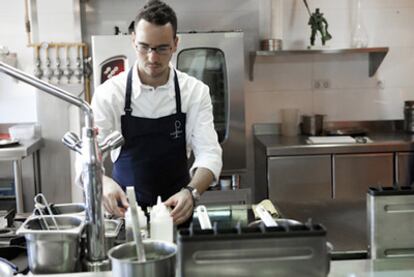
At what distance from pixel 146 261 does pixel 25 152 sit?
9.11 feet

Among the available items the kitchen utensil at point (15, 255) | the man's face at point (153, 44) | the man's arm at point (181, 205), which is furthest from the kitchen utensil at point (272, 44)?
the kitchen utensil at point (15, 255)

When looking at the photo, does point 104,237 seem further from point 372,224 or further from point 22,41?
point 22,41

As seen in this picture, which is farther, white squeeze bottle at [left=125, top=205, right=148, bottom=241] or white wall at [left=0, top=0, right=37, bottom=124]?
white wall at [left=0, top=0, right=37, bottom=124]

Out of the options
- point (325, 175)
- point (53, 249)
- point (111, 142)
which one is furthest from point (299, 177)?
point (53, 249)

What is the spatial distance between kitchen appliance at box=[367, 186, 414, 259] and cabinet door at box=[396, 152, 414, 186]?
8.54 feet

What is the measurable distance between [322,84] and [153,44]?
2.65 meters

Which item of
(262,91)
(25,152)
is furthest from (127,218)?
(262,91)

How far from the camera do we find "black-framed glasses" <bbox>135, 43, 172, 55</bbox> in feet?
6.79

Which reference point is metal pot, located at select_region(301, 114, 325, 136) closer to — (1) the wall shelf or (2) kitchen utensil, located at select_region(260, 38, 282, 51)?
(1) the wall shelf

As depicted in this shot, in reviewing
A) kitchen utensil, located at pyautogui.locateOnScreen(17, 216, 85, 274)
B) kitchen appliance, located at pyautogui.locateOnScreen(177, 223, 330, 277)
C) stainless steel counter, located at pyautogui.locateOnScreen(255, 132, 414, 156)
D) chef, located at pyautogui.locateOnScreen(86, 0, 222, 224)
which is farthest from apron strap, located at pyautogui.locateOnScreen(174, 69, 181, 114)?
stainless steel counter, located at pyautogui.locateOnScreen(255, 132, 414, 156)

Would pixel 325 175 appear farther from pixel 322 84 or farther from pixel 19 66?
Answer: pixel 19 66

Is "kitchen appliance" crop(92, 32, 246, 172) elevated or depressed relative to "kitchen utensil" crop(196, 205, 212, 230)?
elevated

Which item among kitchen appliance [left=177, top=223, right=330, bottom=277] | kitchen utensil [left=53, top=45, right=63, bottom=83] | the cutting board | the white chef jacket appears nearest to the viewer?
kitchen appliance [left=177, top=223, right=330, bottom=277]

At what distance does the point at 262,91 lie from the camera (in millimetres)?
4406
